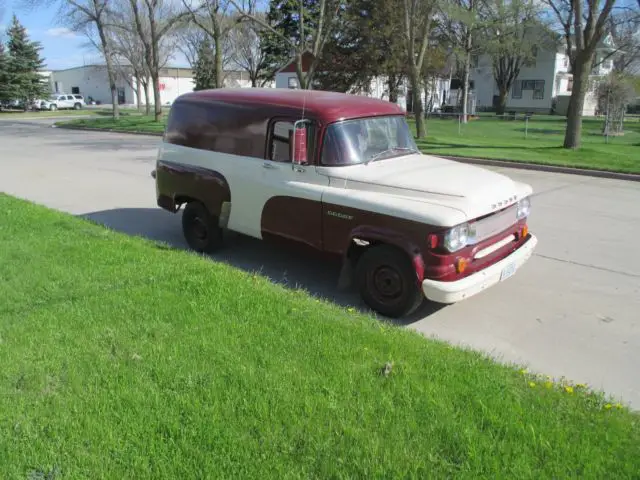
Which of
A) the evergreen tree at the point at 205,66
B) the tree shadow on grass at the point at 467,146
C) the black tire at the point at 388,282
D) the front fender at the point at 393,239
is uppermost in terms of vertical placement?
the evergreen tree at the point at 205,66

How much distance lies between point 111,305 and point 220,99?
2.88m

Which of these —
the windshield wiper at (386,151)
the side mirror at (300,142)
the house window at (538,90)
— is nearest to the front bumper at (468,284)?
the windshield wiper at (386,151)

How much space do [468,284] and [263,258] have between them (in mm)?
3060

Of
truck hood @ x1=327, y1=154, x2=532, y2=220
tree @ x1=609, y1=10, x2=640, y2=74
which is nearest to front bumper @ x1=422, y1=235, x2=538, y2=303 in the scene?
truck hood @ x1=327, y1=154, x2=532, y2=220

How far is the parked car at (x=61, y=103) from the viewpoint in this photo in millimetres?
60375

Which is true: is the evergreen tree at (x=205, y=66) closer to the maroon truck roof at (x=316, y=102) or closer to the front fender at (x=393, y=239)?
the maroon truck roof at (x=316, y=102)

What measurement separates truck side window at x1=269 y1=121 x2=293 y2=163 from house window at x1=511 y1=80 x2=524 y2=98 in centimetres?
6166

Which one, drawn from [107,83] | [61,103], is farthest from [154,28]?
[107,83]

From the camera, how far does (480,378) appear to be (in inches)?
137

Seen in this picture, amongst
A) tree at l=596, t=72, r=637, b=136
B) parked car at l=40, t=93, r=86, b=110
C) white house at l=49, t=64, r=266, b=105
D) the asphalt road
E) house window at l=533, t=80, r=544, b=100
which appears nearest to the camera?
the asphalt road

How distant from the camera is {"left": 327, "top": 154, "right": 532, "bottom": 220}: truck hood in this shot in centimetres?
465

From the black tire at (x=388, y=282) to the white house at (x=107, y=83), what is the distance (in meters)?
71.1

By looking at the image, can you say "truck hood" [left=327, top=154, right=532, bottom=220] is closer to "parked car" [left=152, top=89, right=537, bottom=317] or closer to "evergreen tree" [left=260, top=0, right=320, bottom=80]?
"parked car" [left=152, top=89, right=537, bottom=317]

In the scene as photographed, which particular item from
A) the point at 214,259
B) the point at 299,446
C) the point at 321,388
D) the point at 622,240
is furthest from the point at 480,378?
the point at 622,240
